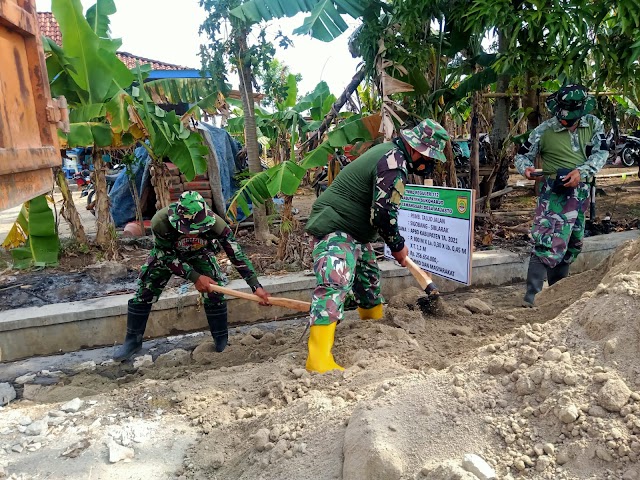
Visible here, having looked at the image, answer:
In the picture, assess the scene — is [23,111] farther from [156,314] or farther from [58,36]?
[58,36]

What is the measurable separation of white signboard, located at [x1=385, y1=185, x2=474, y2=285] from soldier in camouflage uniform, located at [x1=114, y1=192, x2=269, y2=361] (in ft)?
5.76

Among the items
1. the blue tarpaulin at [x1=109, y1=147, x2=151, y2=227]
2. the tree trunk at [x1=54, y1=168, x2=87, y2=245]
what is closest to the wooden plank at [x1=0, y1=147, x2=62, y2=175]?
the tree trunk at [x1=54, y1=168, x2=87, y2=245]

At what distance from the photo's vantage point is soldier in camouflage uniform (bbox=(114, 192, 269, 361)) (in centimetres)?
423

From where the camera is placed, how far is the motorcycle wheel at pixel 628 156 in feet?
59.9

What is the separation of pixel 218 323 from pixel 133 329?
772mm

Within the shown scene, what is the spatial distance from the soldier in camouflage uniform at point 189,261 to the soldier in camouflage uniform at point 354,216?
791 mm

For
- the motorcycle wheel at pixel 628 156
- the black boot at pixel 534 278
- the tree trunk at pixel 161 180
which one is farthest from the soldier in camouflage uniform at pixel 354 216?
the motorcycle wheel at pixel 628 156

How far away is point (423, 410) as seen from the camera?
2510 mm

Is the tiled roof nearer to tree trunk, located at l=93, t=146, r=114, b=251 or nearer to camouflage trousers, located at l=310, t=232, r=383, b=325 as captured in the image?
tree trunk, located at l=93, t=146, r=114, b=251

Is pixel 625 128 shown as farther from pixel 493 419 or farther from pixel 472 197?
pixel 493 419

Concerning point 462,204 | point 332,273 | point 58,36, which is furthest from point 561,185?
point 58,36

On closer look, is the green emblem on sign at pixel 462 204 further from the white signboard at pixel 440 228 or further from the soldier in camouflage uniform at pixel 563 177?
the soldier in camouflage uniform at pixel 563 177

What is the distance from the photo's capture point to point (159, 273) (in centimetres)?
466

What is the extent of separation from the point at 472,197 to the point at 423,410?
2.65m
